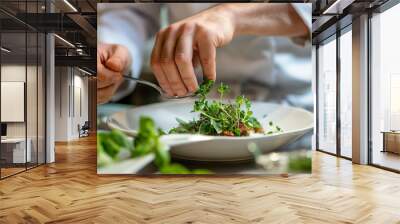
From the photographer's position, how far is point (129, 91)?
Answer: 5.82 m

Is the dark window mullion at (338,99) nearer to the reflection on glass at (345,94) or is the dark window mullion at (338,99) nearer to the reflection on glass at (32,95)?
the reflection on glass at (345,94)

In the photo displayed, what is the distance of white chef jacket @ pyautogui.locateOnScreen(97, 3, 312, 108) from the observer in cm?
584

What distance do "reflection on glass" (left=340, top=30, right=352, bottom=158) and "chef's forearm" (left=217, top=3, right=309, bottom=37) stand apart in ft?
9.58

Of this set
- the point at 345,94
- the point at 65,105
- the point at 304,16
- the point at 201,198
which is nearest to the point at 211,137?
the point at 201,198

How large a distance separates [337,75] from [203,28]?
461 centimetres

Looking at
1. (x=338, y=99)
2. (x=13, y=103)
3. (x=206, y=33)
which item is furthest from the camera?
(x=338, y=99)

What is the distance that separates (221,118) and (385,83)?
3.27m

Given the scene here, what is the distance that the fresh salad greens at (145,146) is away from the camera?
5773mm

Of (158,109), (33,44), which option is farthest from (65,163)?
(158,109)

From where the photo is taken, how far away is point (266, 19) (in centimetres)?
593

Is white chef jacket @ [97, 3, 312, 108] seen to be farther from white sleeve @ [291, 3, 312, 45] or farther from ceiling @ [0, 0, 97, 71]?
ceiling @ [0, 0, 97, 71]

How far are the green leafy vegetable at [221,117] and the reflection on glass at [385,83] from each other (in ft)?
8.28

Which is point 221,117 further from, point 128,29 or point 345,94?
point 345,94

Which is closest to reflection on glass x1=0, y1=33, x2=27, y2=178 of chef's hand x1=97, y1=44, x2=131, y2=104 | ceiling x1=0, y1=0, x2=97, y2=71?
ceiling x1=0, y1=0, x2=97, y2=71
